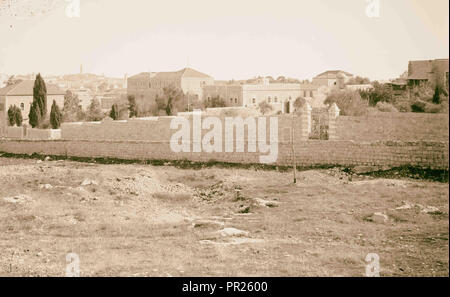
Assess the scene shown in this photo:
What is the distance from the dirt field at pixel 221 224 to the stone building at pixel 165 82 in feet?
85.9

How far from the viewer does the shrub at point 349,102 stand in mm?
22906

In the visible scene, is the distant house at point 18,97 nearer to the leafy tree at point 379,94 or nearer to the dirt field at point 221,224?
the leafy tree at point 379,94

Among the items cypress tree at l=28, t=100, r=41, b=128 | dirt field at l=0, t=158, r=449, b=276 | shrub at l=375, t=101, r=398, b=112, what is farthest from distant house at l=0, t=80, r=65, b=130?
dirt field at l=0, t=158, r=449, b=276

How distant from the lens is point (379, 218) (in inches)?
307

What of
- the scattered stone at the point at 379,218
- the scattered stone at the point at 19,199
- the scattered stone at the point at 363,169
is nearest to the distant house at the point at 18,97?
the scattered stone at the point at 19,199

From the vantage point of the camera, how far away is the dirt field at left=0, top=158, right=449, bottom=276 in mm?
5859

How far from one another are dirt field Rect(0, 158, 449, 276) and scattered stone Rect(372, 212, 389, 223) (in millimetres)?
16

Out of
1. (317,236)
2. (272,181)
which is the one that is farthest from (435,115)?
(317,236)

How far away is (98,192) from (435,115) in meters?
12.8

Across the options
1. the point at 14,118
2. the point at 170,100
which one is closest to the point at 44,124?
the point at 14,118

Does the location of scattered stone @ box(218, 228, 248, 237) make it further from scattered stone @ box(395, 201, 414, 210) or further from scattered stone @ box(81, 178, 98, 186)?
scattered stone @ box(81, 178, 98, 186)

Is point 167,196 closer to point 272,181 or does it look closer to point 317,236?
point 272,181

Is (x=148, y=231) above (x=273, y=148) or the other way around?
the other way around
